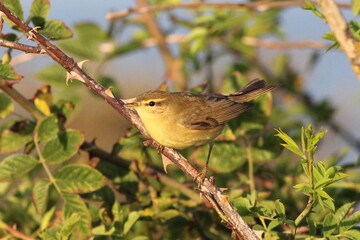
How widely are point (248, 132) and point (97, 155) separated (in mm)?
861

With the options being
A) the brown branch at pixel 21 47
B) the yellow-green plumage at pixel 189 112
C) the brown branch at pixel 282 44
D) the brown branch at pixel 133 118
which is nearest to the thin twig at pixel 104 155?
the yellow-green plumage at pixel 189 112

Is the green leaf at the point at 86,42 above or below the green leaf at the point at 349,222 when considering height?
above

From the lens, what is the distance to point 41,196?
260cm

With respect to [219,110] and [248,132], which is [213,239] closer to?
[248,132]

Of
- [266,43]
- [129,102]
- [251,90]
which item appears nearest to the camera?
[129,102]

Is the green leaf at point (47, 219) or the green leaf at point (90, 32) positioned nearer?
the green leaf at point (47, 219)

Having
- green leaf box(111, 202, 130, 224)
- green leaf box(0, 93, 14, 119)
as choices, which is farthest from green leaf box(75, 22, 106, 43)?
green leaf box(111, 202, 130, 224)

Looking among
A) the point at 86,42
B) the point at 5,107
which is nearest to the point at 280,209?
the point at 5,107

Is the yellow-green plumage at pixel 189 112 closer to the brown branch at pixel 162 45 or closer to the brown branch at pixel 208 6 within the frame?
the brown branch at pixel 208 6

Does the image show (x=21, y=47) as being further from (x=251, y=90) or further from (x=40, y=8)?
(x=251, y=90)

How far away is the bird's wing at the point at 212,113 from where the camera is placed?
3.19m

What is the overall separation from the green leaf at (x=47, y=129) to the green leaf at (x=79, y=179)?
0.65 feet

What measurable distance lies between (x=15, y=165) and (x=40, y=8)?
2.62 ft

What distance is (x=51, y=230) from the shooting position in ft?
8.11
